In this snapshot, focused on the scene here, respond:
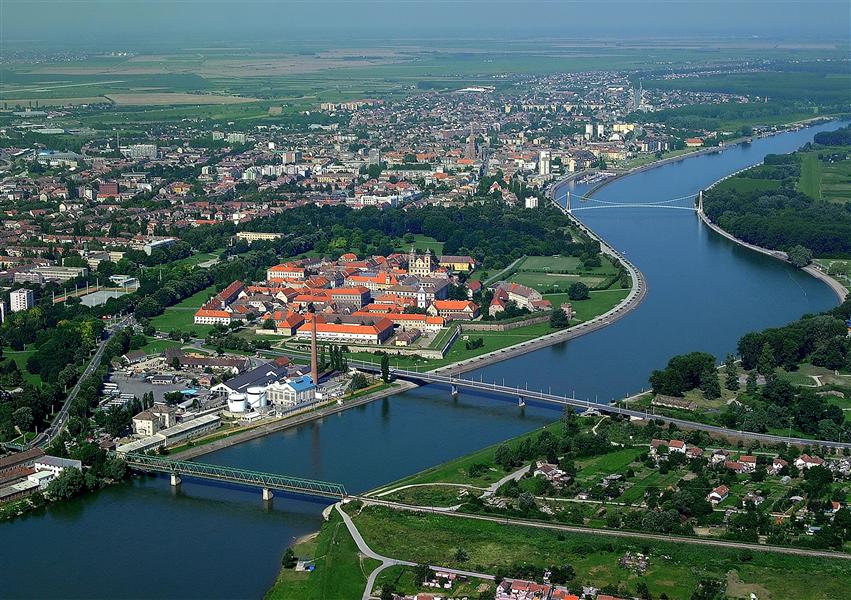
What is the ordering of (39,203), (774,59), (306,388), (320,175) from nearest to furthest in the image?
(306,388), (39,203), (320,175), (774,59)

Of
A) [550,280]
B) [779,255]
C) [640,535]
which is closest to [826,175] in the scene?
[779,255]

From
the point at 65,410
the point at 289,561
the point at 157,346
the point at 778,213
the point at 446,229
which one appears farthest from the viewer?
the point at 778,213

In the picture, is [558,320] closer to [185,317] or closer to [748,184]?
[185,317]

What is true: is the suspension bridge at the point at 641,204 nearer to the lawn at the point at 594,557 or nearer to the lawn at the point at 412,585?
the lawn at the point at 594,557

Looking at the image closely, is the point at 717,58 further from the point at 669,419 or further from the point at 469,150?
the point at 669,419

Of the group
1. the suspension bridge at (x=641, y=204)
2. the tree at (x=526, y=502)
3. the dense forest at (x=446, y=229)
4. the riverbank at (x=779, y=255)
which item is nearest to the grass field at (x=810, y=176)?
the riverbank at (x=779, y=255)

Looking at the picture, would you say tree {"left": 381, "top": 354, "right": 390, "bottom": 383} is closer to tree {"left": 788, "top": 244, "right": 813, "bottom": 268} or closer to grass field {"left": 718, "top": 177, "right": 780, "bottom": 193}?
tree {"left": 788, "top": 244, "right": 813, "bottom": 268}

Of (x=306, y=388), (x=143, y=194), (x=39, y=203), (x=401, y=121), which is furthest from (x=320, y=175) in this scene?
(x=306, y=388)

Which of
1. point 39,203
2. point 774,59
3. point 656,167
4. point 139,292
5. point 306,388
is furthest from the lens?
point 774,59
